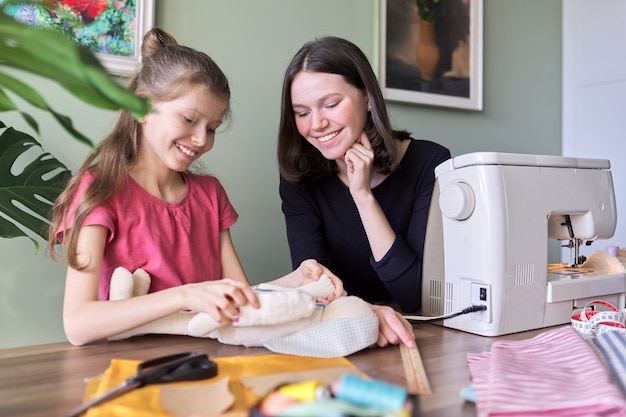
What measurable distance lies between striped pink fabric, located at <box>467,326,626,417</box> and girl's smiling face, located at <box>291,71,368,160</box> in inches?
27.2

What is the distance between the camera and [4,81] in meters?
0.46

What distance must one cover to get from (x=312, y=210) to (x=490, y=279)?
0.59 metres

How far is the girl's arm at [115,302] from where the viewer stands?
2.59 feet

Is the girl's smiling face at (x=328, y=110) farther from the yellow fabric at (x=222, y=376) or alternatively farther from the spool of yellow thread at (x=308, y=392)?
the spool of yellow thread at (x=308, y=392)

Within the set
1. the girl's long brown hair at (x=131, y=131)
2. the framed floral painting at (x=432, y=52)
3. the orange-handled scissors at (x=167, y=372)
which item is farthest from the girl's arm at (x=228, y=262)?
the framed floral painting at (x=432, y=52)

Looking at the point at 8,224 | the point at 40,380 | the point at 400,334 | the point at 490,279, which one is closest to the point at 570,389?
the point at 400,334

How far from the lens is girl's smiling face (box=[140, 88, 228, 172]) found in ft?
3.57

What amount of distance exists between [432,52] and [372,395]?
1.88m

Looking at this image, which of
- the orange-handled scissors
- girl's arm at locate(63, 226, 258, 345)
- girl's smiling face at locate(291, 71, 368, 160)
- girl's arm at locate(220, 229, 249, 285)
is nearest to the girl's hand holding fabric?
girl's arm at locate(63, 226, 258, 345)

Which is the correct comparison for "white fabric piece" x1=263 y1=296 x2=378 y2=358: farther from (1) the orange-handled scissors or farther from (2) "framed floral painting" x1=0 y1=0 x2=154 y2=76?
(2) "framed floral painting" x1=0 y1=0 x2=154 y2=76

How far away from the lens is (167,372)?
24.7 inches

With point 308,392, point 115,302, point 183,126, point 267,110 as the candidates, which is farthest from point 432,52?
point 308,392

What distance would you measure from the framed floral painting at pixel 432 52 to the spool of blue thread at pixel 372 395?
1.64 meters

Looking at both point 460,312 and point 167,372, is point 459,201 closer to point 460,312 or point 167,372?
point 460,312
